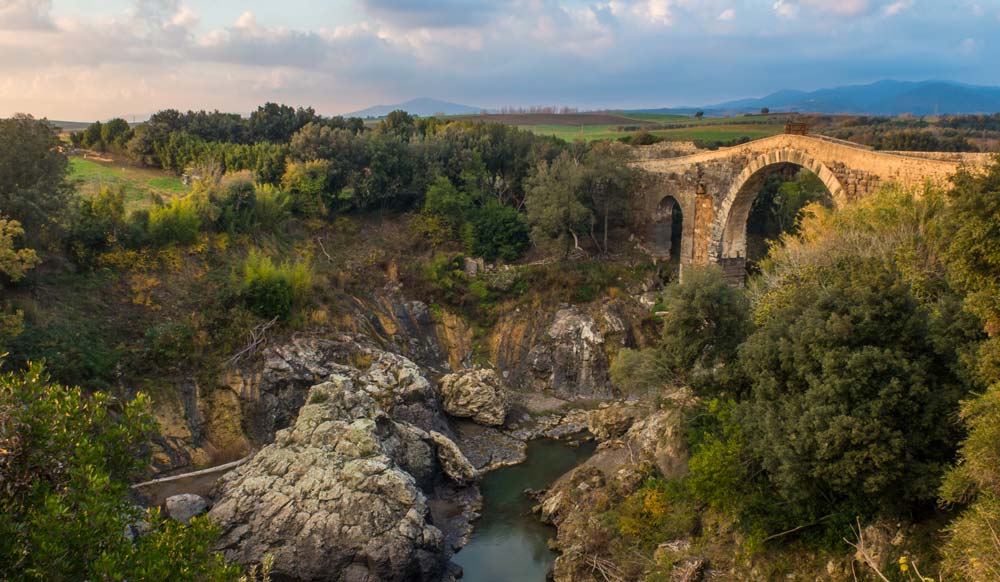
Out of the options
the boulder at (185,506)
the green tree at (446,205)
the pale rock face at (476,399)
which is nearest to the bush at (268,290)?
the pale rock face at (476,399)

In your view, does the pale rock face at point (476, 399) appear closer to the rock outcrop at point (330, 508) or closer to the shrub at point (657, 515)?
the rock outcrop at point (330, 508)

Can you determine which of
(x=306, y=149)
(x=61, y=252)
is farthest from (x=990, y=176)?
(x=306, y=149)

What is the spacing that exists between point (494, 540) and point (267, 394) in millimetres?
9116

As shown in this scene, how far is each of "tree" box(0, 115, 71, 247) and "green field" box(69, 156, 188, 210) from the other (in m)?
5.45

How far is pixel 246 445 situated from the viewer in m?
21.4

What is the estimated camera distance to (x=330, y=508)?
55.1 feet

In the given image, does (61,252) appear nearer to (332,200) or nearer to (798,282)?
(332,200)

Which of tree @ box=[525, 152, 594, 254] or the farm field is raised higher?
the farm field

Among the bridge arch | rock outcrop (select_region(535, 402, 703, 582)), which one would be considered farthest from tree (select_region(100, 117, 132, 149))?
the bridge arch

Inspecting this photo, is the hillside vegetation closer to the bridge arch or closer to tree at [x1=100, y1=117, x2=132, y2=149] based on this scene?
tree at [x1=100, y1=117, x2=132, y2=149]

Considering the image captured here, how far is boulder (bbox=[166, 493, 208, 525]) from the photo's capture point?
56.4 ft

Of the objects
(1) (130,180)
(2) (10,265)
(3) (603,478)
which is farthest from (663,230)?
(2) (10,265)

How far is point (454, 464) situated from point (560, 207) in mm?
15086

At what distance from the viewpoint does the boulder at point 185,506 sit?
1720 cm
